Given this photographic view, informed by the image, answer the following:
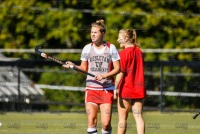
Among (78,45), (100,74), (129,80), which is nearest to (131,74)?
(129,80)

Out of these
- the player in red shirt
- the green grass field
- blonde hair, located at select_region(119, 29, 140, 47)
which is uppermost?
blonde hair, located at select_region(119, 29, 140, 47)

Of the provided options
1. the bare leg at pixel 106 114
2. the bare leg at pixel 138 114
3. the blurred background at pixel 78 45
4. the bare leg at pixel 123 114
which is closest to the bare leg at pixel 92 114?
the bare leg at pixel 106 114

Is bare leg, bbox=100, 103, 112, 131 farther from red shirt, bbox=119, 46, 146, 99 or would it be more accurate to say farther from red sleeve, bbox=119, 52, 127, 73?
red sleeve, bbox=119, 52, 127, 73

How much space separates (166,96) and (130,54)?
11.3 m

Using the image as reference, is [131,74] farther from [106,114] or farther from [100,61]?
[106,114]

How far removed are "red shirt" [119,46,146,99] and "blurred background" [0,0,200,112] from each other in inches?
350

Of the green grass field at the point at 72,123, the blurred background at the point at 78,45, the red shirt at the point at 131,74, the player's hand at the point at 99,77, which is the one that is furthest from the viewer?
the blurred background at the point at 78,45

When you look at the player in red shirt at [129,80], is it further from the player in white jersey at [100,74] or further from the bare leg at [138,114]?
the player in white jersey at [100,74]

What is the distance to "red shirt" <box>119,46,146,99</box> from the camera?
12.7 meters

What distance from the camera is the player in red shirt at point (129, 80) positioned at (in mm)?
12680

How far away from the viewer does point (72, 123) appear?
707 inches

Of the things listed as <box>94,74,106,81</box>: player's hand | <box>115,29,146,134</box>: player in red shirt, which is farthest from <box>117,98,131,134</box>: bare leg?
<box>94,74,106,81</box>: player's hand

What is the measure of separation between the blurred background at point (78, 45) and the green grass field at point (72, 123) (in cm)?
179

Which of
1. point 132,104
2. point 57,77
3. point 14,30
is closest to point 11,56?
point 14,30
